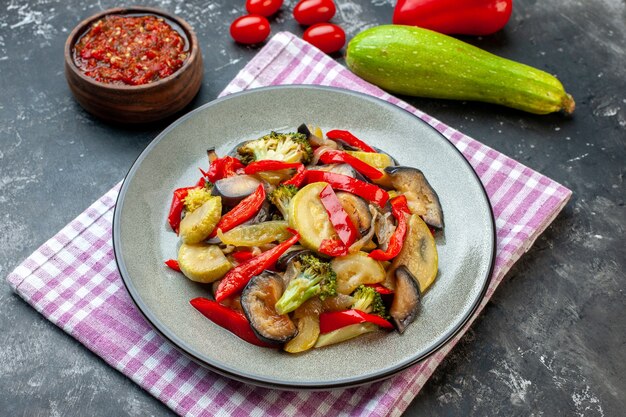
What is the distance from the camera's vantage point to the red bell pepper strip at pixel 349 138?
409 cm

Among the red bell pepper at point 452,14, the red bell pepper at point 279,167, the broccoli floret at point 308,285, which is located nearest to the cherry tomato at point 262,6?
the red bell pepper at point 452,14

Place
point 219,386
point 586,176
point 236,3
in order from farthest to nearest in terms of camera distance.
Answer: point 236,3
point 586,176
point 219,386

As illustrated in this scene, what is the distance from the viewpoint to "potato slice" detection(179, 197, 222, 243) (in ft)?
11.5

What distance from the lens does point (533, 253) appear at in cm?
414

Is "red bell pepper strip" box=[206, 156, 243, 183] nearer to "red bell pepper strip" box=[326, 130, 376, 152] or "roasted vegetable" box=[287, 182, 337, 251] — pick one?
"roasted vegetable" box=[287, 182, 337, 251]

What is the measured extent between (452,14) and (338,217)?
2428 millimetres

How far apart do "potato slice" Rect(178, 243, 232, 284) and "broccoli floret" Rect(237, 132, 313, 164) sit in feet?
2.14

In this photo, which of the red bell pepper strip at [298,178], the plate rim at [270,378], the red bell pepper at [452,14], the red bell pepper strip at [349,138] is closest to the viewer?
the plate rim at [270,378]

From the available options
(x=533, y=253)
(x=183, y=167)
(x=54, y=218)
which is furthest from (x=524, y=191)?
(x=54, y=218)

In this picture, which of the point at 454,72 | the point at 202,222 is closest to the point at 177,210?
the point at 202,222

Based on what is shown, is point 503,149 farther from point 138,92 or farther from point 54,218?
point 54,218

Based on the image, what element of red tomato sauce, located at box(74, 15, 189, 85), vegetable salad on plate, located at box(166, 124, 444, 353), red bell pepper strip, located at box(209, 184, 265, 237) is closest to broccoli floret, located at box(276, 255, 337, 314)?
vegetable salad on plate, located at box(166, 124, 444, 353)

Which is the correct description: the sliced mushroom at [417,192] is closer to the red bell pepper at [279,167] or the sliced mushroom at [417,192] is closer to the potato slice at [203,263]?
the red bell pepper at [279,167]

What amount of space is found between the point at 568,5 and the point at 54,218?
4270 mm
